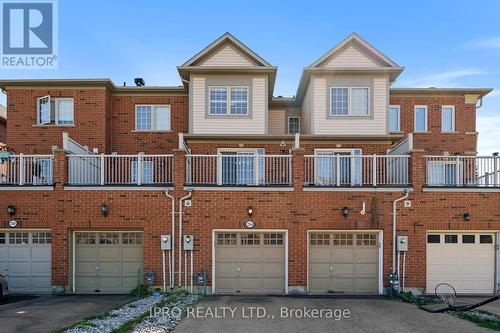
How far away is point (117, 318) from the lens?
10594mm

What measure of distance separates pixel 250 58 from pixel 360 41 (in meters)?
5.13

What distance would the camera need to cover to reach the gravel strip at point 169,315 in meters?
9.65

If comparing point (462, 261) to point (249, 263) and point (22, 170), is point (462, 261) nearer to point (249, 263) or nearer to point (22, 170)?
point (249, 263)

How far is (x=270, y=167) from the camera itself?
1568 cm

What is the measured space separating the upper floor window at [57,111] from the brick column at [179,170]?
8.11 meters

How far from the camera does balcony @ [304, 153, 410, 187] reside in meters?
14.7

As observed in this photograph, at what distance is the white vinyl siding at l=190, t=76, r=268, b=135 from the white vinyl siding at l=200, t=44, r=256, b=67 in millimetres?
756

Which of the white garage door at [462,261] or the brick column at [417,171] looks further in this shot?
the white garage door at [462,261]

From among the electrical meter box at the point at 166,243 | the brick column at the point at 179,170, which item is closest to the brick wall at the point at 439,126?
the brick column at the point at 179,170

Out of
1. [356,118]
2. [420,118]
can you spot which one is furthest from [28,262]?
[420,118]

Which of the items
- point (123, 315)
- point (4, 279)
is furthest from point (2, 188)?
point (123, 315)

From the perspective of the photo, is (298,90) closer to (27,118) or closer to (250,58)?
(250,58)

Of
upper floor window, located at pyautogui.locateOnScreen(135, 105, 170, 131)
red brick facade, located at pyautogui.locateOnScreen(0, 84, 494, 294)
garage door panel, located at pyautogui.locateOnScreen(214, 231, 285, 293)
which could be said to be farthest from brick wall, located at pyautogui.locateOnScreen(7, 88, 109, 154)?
garage door panel, located at pyautogui.locateOnScreen(214, 231, 285, 293)

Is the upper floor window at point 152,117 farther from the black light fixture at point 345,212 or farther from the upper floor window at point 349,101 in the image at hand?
the black light fixture at point 345,212
